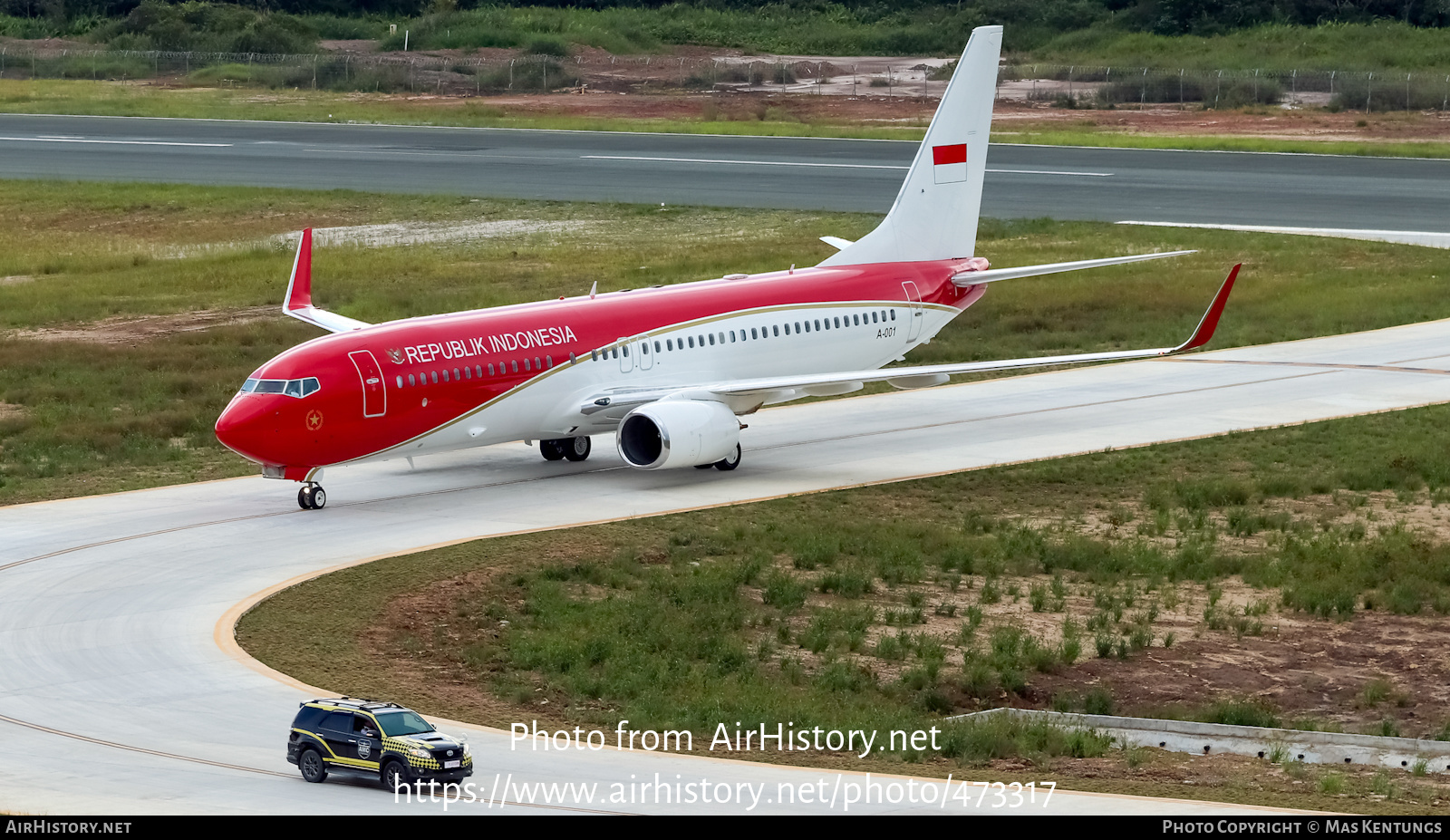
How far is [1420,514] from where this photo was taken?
3625 cm

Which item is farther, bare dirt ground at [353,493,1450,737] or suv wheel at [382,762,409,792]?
bare dirt ground at [353,493,1450,737]

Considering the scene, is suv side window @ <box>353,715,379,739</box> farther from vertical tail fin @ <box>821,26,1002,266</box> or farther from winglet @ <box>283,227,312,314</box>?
vertical tail fin @ <box>821,26,1002,266</box>

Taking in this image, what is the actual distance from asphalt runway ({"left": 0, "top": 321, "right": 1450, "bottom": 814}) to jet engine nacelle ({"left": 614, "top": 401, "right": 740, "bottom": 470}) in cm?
69

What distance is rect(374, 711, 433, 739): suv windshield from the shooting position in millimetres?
20203

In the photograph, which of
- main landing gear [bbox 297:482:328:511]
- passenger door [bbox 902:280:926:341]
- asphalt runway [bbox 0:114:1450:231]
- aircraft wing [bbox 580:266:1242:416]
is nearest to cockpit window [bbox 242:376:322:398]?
main landing gear [bbox 297:482:328:511]

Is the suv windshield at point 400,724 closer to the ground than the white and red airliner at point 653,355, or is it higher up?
closer to the ground

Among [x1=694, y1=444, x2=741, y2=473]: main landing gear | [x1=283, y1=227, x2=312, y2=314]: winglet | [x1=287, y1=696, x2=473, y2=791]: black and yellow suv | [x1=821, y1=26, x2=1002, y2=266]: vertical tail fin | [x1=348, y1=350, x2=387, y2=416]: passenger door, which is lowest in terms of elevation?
[x1=694, y1=444, x2=741, y2=473]: main landing gear

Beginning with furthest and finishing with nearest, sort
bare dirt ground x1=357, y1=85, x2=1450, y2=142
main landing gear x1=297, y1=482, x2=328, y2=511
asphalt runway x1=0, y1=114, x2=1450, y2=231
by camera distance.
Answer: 1. bare dirt ground x1=357, y1=85, x2=1450, y2=142
2. asphalt runway x1=0, y1=114, x2=1450, y2=231
3. main landing gear x1=297, y1=482, x2=328, y2=511

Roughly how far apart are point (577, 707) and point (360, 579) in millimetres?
6989

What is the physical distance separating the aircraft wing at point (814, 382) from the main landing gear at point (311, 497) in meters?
5.81

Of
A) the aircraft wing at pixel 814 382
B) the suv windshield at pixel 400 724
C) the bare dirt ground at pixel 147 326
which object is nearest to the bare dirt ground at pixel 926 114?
the bare dirt ground at pixel 147 326

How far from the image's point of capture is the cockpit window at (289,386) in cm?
3500

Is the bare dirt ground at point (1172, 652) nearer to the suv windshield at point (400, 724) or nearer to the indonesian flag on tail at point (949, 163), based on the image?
the suv windshield at point (400, 724)
